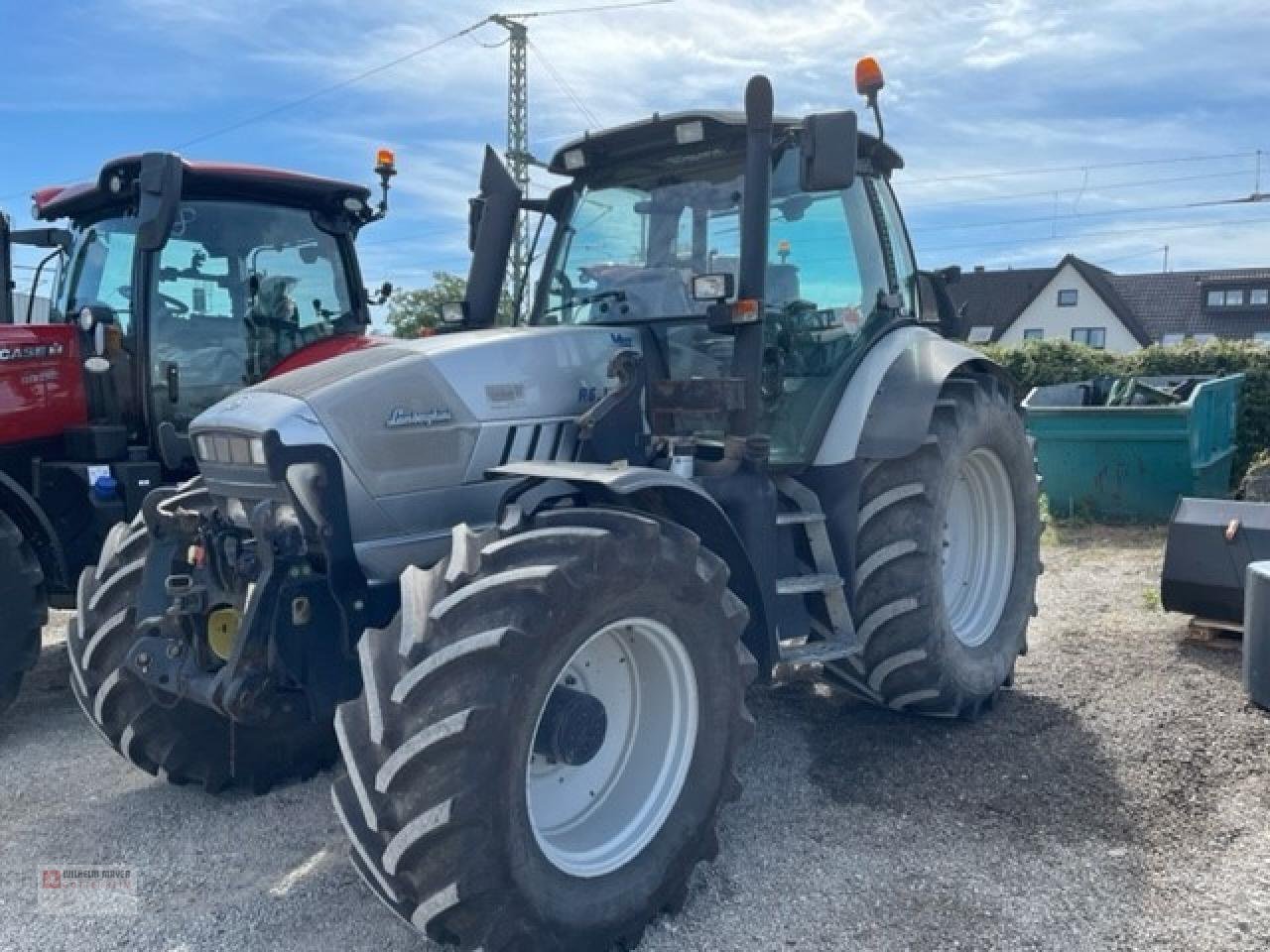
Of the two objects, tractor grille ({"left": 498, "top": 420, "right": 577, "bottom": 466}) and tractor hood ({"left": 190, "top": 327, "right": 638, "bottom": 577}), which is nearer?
tractor hood ({"left": 190, "top": 327, "right": 638, "bottom": 577})

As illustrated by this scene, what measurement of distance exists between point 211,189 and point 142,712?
331 cm

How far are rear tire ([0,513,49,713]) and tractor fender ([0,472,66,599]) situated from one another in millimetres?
202

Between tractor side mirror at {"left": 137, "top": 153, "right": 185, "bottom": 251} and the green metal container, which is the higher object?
tractor side mirror at {"left": 137, "top": 153, "right": 185, "bottom": 251}


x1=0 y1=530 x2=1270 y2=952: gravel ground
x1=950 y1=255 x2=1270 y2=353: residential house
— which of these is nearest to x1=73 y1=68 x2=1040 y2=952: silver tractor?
x1=0 y1=530 x2=1270 y2=952: gravel ground

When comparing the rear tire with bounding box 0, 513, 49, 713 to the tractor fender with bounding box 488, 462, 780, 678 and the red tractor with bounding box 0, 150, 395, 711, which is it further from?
the tractor fender with bounding box 488, 462, 780, 678

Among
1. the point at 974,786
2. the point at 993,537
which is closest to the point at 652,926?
the point at 974,786

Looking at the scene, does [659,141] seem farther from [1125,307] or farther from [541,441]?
[1125,307]

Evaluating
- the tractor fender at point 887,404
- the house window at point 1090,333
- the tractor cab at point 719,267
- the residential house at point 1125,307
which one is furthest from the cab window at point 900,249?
the house window at point 1090,333

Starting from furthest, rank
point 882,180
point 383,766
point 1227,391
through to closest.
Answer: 1. point 1227,391
2. point 882,180
3. point 383,766

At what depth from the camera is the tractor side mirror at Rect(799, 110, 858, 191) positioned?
3.60 meters

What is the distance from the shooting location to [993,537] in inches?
204

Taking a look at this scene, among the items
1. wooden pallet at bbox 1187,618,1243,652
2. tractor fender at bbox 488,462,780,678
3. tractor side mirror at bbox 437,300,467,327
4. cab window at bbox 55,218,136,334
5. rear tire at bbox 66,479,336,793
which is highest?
cab window at bbox 55,218,136,334

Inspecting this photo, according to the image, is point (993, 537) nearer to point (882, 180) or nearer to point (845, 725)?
point (845, 725)

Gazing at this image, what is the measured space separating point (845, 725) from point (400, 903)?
2.53 metres
